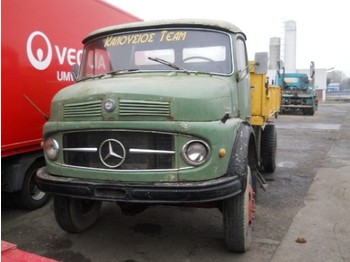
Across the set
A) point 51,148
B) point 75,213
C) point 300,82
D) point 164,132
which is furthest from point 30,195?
point 300,82

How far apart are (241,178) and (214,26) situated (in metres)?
1.73

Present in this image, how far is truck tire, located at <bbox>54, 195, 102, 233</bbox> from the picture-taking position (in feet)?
14.8

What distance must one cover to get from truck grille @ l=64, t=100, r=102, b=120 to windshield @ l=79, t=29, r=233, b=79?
0.82 meters

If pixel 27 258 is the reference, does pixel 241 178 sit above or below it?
above

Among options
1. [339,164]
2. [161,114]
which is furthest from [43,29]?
[339,164]

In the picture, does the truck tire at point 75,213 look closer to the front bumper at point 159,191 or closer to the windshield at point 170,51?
the front bumper at point 159,191

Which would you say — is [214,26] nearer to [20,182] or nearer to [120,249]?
[120,249]

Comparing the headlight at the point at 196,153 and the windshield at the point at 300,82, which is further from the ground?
the headlight at the point at 196,153

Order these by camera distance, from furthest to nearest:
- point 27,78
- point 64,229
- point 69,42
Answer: point 69,42 < point 27,78 < point 64,229

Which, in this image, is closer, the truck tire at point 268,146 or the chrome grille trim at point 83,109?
the chrome grille trim at point 83,109

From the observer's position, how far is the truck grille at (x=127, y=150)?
11.6ft

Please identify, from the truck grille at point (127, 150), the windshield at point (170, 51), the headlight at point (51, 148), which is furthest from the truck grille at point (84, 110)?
the windshield at point (170, 51)

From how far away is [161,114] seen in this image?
351 centimetres

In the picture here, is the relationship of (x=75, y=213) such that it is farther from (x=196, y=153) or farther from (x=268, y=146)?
(x=268, y=146)
